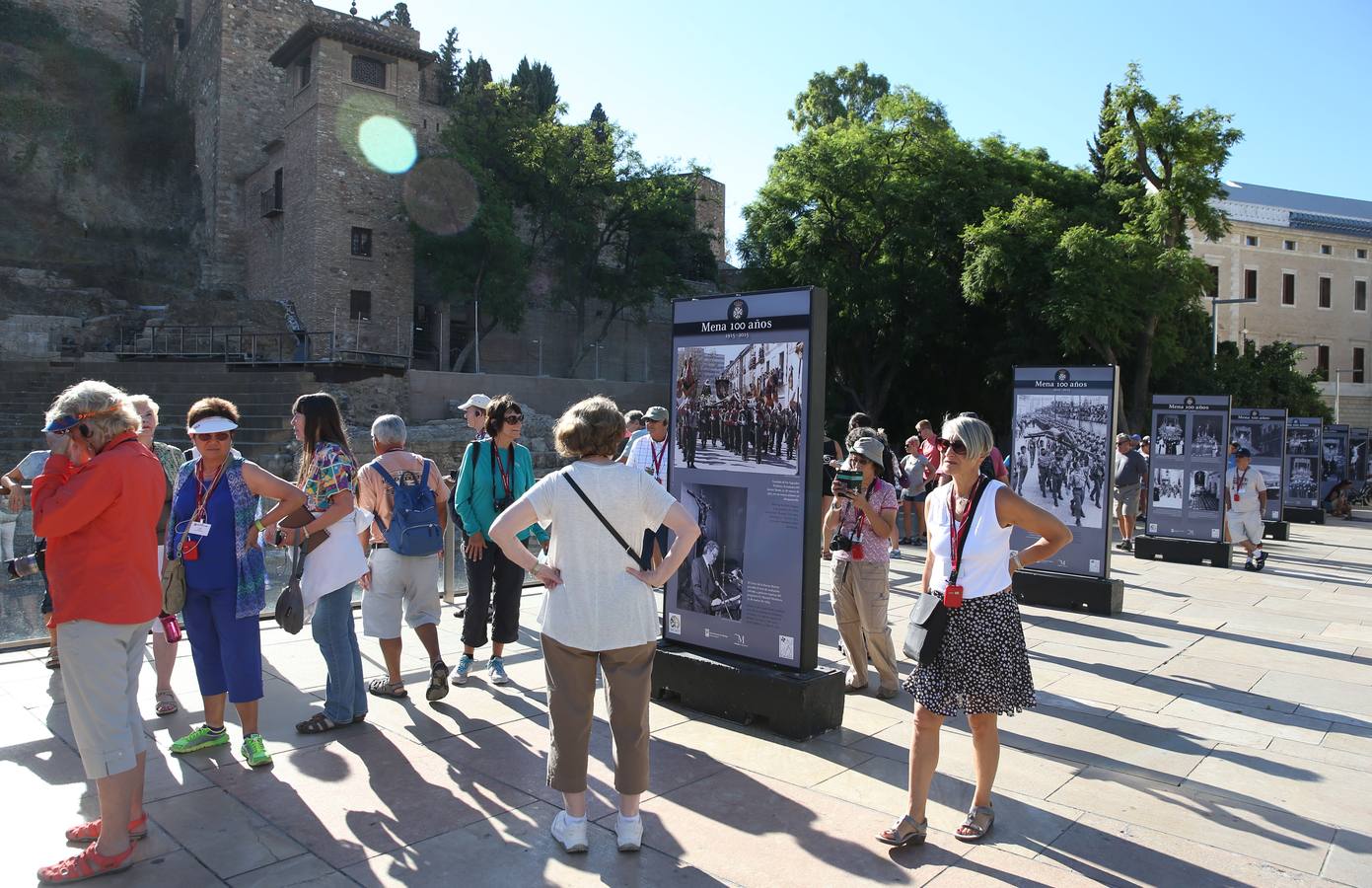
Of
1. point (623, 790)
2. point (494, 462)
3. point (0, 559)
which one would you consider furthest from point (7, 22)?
point (623, 790)

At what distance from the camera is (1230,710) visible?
6000mm

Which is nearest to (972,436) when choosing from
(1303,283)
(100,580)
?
(100,580)

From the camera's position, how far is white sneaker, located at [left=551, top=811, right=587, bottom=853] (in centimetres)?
374

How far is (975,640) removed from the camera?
3.92 meters

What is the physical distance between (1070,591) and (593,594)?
7179 millimetres

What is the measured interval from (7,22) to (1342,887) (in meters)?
58.3

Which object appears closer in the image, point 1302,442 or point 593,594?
point 593,594

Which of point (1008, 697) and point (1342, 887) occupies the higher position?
point (1008, 697)

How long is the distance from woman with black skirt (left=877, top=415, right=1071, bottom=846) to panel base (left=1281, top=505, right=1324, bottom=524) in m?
22.9

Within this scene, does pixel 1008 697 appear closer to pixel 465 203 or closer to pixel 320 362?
pixel 320 362

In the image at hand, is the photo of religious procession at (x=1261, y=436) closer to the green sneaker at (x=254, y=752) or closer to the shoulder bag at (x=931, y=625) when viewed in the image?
the shoulder bag at (x=931, y=625)

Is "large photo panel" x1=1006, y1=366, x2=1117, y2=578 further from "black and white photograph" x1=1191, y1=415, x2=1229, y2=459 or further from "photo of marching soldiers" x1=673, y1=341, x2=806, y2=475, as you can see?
"photo of marching soldiers" x1=673, y1=341, x2=806, y2=475

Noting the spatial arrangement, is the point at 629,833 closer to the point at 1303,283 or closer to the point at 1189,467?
the point at 1189,467

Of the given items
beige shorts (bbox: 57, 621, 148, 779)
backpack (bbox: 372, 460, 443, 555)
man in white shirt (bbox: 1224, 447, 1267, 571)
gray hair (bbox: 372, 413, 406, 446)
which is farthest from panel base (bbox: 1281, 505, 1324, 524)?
beige shorts (bbox: 57, 621, 148, 779)
